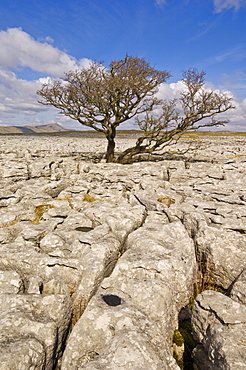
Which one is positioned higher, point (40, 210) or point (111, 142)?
point (111, 142)

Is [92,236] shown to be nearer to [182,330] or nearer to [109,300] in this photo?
[109,300]

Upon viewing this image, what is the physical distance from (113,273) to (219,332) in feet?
12.2

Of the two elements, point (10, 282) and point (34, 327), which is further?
point (10, 282)

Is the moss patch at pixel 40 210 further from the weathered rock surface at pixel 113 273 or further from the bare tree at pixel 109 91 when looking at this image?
the bare tree at pixel 109 91

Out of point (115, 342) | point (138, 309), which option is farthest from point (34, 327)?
point (138, 309)

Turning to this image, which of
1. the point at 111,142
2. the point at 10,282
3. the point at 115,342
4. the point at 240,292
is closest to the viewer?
the point at 115,342

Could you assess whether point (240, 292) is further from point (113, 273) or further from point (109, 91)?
point (109, 91)

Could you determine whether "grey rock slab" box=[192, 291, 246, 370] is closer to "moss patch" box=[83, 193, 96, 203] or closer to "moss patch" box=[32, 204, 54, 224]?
"moss patch" box=[32, 204, 54, 224]

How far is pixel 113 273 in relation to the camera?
304 inches

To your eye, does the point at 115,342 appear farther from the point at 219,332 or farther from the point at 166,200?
the point at 166,200

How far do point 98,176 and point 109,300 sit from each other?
574 inches

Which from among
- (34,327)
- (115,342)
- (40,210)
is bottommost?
(34,327)

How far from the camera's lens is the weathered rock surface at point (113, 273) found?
5277 millimetres

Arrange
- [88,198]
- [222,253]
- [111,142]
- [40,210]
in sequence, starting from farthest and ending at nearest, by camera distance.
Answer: [111,142] → [88,198] → [40,210] → [222,253]
